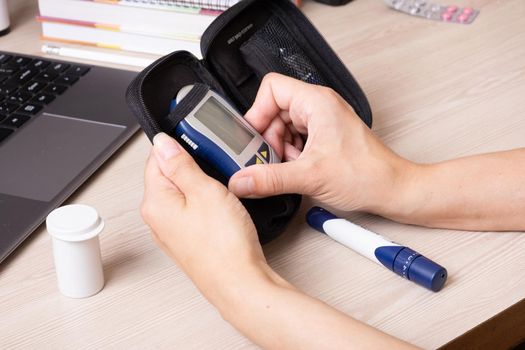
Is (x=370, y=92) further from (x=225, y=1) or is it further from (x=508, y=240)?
(x=508, y=240)

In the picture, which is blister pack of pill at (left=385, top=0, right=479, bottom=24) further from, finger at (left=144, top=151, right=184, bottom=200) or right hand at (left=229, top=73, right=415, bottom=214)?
finger at (left=144, top=151, right=184, bottom=200)

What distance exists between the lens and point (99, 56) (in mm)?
1163

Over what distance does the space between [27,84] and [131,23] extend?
0.64 ft

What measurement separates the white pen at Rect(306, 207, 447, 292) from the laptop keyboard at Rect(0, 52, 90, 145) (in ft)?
1.30

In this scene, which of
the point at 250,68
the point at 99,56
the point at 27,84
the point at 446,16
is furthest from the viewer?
the point at 446,16

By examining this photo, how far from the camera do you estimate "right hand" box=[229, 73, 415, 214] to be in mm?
769

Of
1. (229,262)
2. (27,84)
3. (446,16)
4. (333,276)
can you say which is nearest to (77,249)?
(229,262)

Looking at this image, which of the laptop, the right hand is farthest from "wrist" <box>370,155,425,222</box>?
the laptop

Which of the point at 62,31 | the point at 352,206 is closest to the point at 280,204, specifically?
the point at 352,206

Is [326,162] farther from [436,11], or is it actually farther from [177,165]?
[436,11]

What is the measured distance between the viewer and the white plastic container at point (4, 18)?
1.23 m

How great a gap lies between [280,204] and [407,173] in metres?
0.14

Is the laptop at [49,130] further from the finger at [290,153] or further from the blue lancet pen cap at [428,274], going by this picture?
the blue lancet pen cap at [428,274]

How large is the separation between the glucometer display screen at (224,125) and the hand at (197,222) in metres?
0.05
